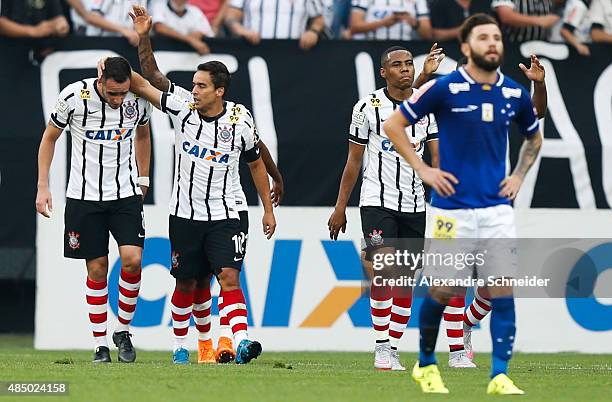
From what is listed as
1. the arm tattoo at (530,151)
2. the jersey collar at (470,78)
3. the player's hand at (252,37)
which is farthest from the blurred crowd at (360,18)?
the jersey collar at (470,78)

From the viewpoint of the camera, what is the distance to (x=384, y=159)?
11.3 m

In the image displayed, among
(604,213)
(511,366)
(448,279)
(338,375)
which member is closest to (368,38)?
(604,213)

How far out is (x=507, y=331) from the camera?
834 centimetres

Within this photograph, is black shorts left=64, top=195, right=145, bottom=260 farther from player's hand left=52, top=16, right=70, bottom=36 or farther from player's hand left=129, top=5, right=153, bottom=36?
player's hand left=52, top=16, right=70, bottom=36

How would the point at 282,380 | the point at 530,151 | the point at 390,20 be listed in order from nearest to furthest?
the point at 530,151, the point at 282,380, the point at 390,20

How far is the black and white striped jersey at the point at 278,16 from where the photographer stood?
1538 cm

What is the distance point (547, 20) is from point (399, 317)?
17.7ft

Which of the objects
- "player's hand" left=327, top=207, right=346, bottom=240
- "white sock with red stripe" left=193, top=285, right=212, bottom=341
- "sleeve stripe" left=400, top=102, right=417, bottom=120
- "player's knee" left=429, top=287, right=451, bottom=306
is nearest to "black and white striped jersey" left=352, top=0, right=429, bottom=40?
"player's hand" left=327, top=207, right=346, bottom=240

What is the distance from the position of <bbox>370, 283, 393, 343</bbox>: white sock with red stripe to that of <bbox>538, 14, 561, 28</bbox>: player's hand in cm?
534

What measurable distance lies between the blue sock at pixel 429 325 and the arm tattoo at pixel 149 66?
364cm

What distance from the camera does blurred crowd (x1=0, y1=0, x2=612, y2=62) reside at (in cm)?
1512

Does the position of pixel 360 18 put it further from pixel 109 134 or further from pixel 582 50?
pixel 109 134

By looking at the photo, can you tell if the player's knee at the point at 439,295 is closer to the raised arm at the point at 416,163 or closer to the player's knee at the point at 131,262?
the raised arm at the point at 416,163

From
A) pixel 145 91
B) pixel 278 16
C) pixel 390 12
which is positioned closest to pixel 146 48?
pixel 145 91
